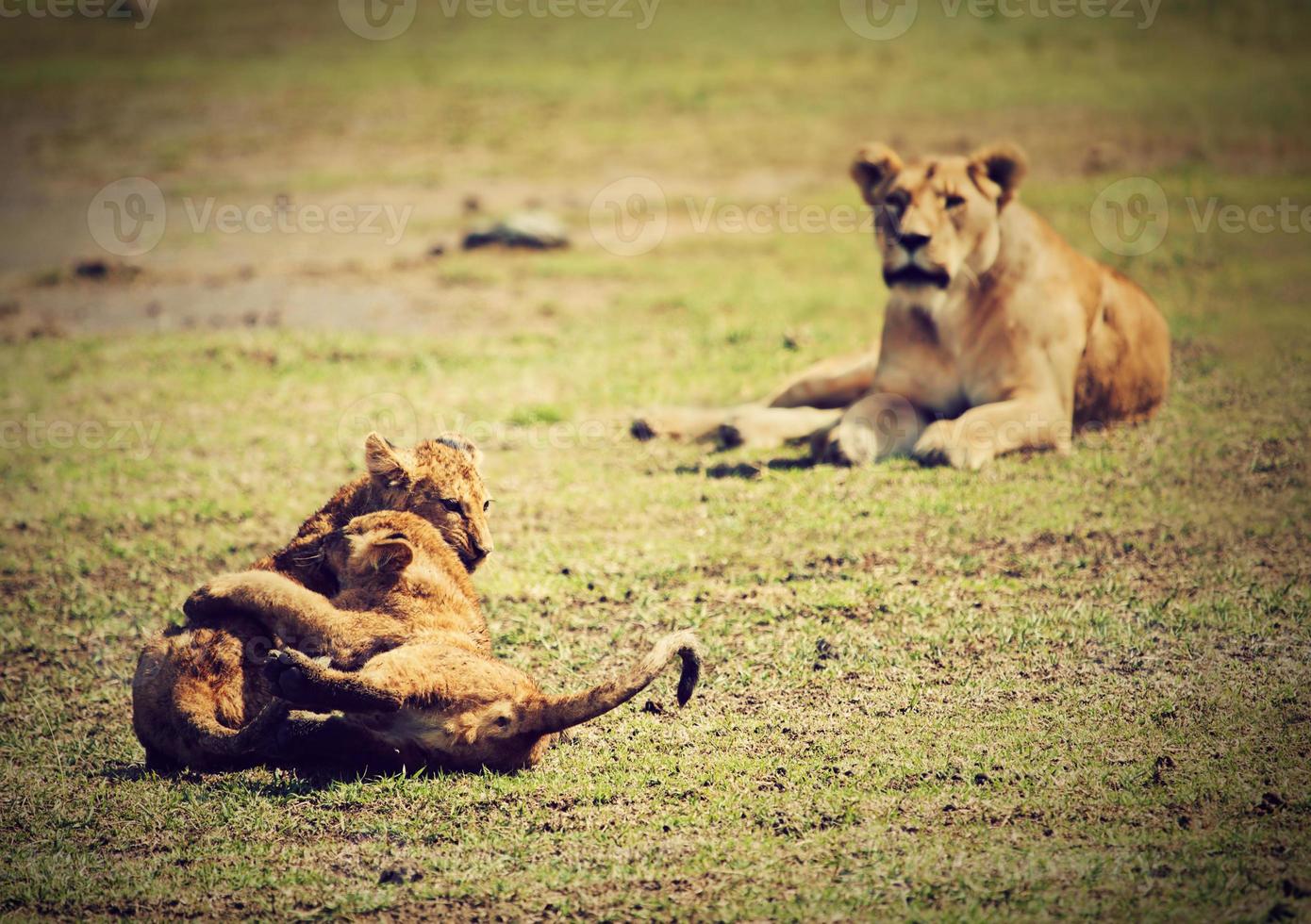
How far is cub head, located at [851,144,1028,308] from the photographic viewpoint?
7887 mm

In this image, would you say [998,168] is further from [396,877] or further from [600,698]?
[396,877]

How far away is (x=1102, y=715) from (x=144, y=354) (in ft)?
28.6

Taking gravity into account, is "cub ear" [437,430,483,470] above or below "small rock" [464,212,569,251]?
below

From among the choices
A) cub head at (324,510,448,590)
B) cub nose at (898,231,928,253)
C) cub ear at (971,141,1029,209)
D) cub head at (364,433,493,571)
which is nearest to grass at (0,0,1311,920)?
cub head at (324,510,448,590)

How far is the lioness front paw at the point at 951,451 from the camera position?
7.93 metres

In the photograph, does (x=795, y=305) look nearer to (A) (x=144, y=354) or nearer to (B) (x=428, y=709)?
(A) (x=144, y=354)

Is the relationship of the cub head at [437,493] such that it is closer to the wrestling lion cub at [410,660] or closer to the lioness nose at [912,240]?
the wrestling lion cub at [410,660]

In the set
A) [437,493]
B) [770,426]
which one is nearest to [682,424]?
[770,426]

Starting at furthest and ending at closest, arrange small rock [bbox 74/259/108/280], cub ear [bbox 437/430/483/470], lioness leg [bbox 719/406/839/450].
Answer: small rock [bbox 74/259/108/280], lioness leg [bbox 719/406/839/450], cub ear [bbox 437/430/483/470]

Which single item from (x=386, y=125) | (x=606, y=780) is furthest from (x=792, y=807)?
(x=386, y=125)

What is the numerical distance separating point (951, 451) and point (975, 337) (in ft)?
2.57

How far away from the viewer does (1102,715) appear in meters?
5.15

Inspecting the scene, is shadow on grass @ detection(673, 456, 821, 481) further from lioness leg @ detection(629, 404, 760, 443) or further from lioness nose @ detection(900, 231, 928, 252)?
lioness nose @ detection(900, 231, 928, 252)

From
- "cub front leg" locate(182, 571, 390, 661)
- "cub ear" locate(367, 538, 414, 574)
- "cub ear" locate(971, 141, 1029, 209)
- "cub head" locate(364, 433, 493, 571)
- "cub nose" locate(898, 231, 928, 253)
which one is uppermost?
"cub ear" locate(971, 141, 1029, 209)
